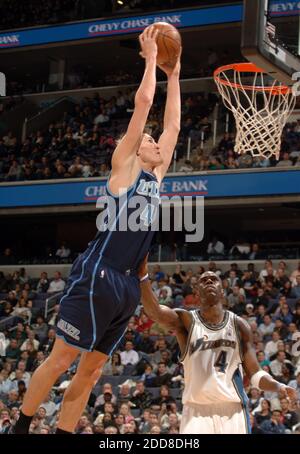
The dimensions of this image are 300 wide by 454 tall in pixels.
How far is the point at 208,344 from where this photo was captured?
604 centimetres

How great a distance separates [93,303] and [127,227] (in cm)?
53

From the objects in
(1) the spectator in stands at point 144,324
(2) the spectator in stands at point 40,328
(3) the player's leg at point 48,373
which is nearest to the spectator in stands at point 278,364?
(1) the spectator in stands at point 144,324

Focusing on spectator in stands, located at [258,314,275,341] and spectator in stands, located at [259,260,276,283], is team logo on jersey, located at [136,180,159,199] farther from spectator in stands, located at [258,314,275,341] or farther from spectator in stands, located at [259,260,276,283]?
spectator in stands, located at [259,260,276,283]

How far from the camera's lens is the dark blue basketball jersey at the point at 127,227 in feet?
16.7

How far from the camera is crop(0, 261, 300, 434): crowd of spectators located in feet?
38.6

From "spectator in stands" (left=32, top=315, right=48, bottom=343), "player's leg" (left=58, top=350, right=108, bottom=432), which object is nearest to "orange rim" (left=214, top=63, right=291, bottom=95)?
"player's leg" (left=58, top=350, right=108, bottom=432)

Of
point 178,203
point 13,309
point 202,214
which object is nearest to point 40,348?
point 13,309

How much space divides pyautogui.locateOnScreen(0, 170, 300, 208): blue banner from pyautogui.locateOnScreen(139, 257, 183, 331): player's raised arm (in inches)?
445

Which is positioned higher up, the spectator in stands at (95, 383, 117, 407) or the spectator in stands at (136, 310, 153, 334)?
the spectator in stands at (136, 310, 153, 334)

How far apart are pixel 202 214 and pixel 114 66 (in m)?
7.99

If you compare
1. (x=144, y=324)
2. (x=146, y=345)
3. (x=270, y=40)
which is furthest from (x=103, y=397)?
(x=270, y=40)

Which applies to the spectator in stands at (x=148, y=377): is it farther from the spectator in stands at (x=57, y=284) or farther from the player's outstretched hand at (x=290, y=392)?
the player's outstretched hand at (x=290, y=392)

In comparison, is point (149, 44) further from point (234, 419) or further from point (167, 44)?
point (234, 419)

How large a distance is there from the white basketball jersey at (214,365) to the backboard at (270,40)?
99.1 inches
